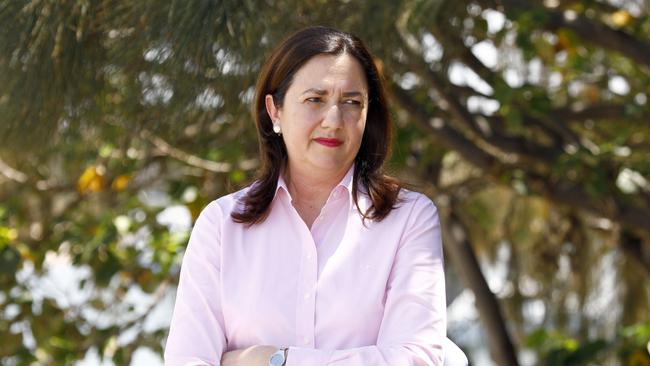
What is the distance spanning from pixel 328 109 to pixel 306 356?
386mm

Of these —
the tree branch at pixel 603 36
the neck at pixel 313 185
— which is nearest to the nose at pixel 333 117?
the neck at pixel 313 185

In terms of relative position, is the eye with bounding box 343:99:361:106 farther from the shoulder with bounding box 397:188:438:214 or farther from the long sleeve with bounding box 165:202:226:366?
the long sleeve with bounding box 165:202:226:366

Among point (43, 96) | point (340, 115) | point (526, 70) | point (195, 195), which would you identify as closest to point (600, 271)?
point (526, 70)

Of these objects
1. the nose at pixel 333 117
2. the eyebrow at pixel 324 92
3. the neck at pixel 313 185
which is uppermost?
the eyebrow at pixel 324 92

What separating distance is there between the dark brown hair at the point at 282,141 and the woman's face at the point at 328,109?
0.02 m

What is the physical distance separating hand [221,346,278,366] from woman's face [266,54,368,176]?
1.02 ft

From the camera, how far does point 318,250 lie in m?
1.97

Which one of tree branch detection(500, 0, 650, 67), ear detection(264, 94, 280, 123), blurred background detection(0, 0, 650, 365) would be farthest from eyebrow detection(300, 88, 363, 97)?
tree branch detection(500, 0, 650, 67)

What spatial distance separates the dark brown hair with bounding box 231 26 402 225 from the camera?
1992 mm

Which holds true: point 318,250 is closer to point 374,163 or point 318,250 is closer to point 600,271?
point 374,163

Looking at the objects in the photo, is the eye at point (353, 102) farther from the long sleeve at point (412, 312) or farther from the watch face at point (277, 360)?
the watch face at point (277, 360)

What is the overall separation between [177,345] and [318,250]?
262 mm

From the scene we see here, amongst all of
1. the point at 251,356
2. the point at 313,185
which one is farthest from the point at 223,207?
the point at 251,356

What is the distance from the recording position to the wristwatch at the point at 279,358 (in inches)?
72.6
